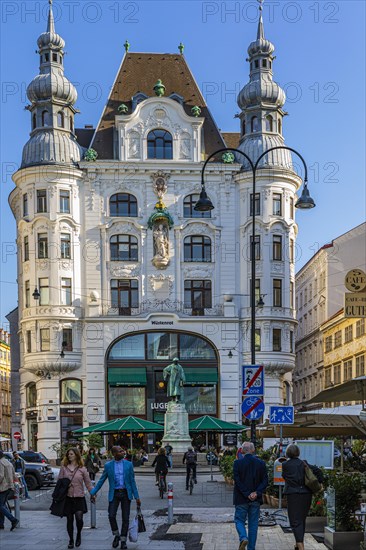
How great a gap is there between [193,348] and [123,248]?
25.6 ft

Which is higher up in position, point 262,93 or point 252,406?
point 262,93

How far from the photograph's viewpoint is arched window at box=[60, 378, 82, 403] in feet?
202

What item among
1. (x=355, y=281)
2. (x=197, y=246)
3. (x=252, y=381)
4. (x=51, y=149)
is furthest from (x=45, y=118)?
(x=355, y=281)

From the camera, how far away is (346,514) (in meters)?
15.8

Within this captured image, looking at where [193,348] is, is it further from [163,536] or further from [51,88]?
[163,536]

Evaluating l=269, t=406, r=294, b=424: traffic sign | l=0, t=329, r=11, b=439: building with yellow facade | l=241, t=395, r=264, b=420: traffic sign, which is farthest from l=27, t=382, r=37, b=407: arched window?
l=0, t=329, r=11, b=439: building with yellow facade

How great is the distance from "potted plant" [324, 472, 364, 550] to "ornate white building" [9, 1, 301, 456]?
45.9m

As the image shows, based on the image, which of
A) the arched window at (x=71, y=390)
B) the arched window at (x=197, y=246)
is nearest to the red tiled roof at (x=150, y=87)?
the arched window at (x=197, y=246)

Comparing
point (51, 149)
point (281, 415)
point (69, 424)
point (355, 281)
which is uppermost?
point (51, 149)

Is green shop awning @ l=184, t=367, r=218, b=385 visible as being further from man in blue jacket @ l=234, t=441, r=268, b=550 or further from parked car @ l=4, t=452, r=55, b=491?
man in blue jacket @ l=234, t=441, r=268, b=550

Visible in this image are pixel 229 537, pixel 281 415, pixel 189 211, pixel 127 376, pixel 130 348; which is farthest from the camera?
pixel 189 211

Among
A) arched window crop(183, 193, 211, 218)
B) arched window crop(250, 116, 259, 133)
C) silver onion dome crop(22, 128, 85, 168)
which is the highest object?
arched window crop(250, 116, 259, 133)

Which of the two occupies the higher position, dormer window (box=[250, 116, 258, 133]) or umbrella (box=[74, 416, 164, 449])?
dormer window (box=[250, 116, 258, 133])

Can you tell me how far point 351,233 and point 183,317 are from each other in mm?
26228
